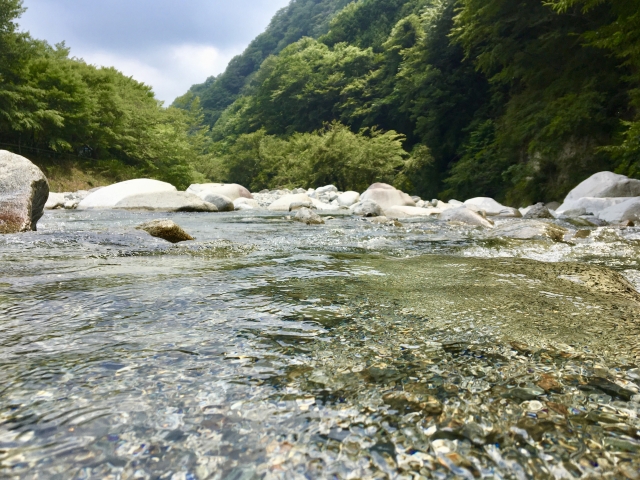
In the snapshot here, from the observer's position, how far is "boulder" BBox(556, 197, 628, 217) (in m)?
7.60

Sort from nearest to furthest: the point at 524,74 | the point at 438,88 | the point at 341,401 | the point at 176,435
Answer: the point at 176,435
the point at 341,401
the point at 524,74
the point at 438,88

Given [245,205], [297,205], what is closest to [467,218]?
[297,205]

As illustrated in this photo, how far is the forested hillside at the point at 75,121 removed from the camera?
614 inches

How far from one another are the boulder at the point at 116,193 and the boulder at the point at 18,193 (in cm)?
550

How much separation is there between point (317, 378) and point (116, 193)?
35.5 ft

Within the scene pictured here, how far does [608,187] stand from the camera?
836 cm

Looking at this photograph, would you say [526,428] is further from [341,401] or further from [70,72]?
[70,72]

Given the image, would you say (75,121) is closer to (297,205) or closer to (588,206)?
(297,205)

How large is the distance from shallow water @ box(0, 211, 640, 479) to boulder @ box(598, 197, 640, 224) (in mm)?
5840

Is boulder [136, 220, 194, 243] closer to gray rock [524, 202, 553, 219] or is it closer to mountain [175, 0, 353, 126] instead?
gray rock [524, 202, 553, 219]

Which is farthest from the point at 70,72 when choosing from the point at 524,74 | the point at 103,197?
the point at 524,74

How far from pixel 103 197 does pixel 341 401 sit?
36.8ft

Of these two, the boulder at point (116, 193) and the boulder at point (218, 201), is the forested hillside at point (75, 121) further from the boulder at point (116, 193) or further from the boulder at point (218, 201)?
the boulder at point (218, 201)

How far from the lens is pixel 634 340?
1.18 metres
